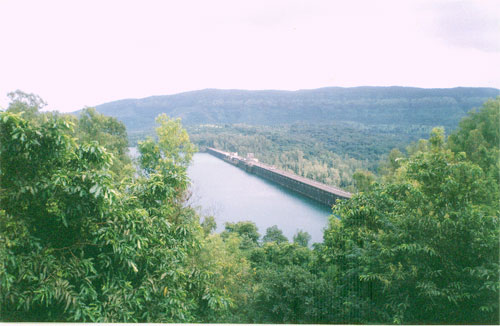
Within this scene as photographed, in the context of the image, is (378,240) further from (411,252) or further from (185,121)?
(185,121)

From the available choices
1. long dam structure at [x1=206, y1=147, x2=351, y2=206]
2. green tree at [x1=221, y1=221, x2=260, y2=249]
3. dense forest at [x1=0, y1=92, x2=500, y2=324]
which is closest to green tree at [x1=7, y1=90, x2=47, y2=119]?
dense forest at [x1=0, y1=92, x2=500, y2=324]

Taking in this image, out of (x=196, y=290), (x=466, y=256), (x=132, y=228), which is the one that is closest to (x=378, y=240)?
(x=466, y=256)

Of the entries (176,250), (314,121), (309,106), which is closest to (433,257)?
(176,250)

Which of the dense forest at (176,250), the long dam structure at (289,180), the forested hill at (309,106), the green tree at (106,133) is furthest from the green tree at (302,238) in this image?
the green tree at (106,133)

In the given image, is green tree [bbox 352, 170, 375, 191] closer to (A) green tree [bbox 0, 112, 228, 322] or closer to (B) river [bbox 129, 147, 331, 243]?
(B) river [bbox 129, 147, 331, 243]

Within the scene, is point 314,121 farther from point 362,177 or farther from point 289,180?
point 362,177
